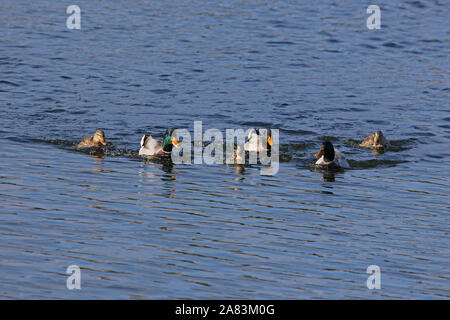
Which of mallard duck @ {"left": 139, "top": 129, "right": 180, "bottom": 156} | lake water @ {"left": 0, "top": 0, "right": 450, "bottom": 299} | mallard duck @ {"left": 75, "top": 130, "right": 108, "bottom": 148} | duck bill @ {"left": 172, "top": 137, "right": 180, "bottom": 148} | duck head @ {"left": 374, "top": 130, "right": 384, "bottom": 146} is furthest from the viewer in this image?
duck head @ {"left": 374, "top": 130, "right": 384, "bottom": 146}

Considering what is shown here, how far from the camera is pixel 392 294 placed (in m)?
12.1

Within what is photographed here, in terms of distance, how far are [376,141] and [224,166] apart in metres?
4.06

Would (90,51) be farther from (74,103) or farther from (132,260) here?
(132,260)

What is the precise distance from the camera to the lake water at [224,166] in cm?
1272

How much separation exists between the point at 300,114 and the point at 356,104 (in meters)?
2.36

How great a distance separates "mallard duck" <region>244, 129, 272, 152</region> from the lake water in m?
0.65

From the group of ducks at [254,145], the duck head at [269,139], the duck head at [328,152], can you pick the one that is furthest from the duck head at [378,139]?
the duck head at [269,139]

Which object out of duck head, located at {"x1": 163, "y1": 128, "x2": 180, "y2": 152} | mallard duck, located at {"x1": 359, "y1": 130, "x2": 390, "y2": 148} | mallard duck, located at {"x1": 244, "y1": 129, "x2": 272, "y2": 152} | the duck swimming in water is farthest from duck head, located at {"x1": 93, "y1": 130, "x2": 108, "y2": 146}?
mallard duck, located at {"x1": 359, "y1": 130, "x2": 390, "y2": 148}

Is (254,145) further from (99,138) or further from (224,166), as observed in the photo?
(99,138)

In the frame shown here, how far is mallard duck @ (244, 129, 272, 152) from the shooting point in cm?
2167

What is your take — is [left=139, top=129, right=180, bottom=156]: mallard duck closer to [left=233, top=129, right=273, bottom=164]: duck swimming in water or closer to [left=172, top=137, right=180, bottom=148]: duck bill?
[left=172, top=137, right=180, bottom=148]: duck bill

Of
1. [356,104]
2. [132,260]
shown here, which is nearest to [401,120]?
[356,104]

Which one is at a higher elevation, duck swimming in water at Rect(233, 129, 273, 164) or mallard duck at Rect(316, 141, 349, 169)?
duck swimming in water at Rect(233, 129, 273, 164)
